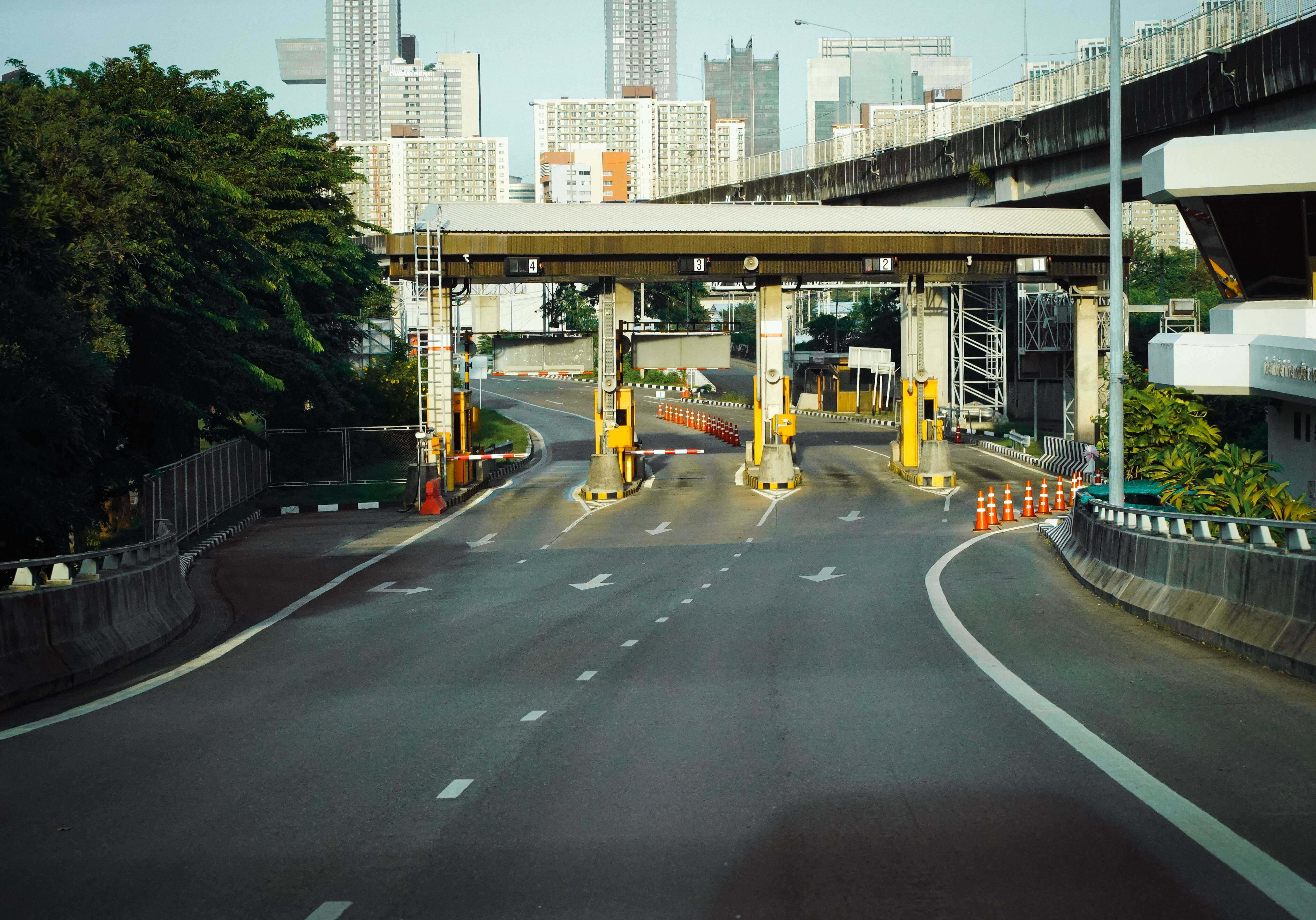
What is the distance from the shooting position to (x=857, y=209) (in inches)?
1861

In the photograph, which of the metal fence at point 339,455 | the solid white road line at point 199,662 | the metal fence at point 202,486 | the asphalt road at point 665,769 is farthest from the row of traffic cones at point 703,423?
the asphalt road at point 665,769

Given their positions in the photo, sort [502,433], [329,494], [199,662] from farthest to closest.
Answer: [502,433], [329,494], [199,662]

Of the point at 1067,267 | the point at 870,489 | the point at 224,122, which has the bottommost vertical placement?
the point at 870,489

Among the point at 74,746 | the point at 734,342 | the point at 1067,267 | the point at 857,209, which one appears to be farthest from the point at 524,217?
the point at 734,342

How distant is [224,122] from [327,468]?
12.6m

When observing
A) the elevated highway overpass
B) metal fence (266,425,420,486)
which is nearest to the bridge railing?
the elevated highway overpass

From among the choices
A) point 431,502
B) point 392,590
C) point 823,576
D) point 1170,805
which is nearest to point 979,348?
point 431,502

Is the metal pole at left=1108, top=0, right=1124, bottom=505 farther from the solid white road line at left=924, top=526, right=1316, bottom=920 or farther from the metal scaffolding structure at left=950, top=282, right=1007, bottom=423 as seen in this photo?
the metal scaffolding structure at left=950, top=282, right=1007, bottom=423

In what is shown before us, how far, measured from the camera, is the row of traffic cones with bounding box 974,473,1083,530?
34.0 metres

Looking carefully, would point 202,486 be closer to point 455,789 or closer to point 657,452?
point 657,452

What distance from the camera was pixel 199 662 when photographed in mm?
17109

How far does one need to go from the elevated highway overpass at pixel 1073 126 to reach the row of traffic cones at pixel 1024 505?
36.0 ft

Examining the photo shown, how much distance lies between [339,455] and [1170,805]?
47.6 metres

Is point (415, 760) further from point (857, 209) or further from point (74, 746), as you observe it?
point (857, 209)
